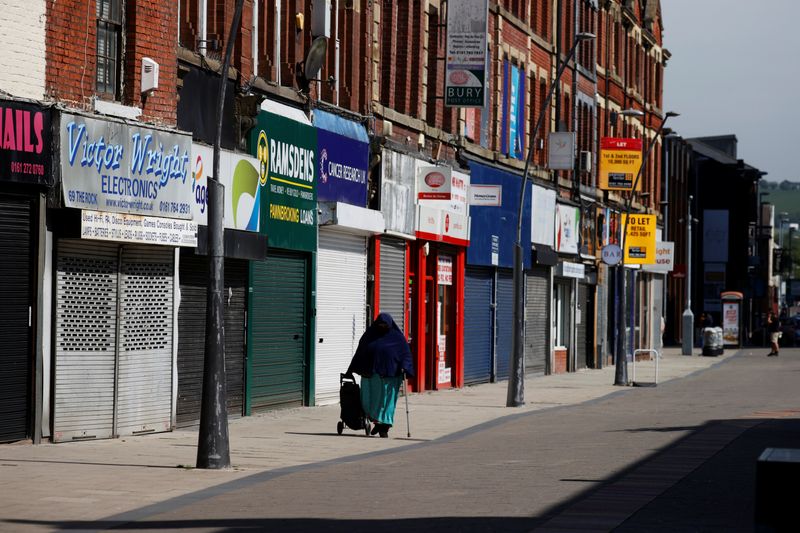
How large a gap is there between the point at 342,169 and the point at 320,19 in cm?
283

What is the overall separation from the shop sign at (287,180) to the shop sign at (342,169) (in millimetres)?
375

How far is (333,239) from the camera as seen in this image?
1143 inches

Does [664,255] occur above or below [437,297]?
above

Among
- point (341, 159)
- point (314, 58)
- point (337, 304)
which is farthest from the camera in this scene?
point (337, 304)

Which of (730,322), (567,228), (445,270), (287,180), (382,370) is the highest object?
(567,228)

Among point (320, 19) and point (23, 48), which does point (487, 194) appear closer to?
point (320, 19)

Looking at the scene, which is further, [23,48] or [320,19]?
[320,19]

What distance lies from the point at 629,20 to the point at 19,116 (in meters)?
46.5

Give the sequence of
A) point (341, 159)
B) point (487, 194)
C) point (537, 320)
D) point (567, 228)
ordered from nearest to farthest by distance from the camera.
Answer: point (341, 159)
point (487, 194)
point (537, 320)
point (567, 228)

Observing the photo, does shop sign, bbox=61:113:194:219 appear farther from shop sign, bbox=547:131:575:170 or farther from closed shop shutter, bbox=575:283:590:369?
closed shop shutter, bbox=575:283:590:369

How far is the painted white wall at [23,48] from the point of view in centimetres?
1845

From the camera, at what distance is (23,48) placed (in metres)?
18.7

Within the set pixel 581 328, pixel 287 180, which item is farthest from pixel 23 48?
pixel 581 328

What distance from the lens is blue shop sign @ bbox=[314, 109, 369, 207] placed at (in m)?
28.1
